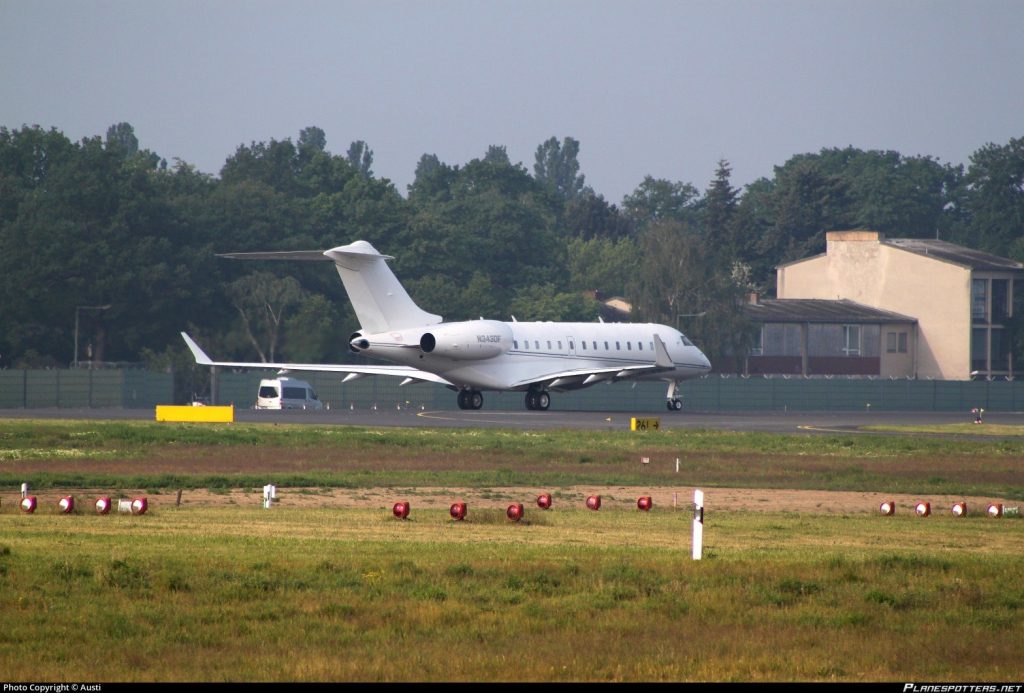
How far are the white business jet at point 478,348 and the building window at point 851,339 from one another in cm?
4687

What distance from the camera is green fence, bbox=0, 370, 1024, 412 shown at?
2857 inches

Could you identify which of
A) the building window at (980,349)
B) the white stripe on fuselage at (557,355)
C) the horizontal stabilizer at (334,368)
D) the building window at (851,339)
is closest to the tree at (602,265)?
the building window at (851,339)

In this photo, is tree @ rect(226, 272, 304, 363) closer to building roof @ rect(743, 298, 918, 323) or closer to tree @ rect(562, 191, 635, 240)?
building roof @ rect(743, 298, 918, 323)

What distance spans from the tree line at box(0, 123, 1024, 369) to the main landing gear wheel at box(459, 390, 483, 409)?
5.46m

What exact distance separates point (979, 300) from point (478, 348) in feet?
231

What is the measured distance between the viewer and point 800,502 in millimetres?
30078

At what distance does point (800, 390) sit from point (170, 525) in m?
64.7

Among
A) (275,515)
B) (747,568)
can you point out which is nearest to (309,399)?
(275,515)

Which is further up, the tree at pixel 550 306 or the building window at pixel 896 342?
the tree at pixel 550 306

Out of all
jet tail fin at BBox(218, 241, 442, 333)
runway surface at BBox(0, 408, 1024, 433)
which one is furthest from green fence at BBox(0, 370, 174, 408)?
jet tail fin at BBox(218, 241, 442, 333)

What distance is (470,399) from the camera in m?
66.5

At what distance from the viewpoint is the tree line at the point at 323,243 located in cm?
8625

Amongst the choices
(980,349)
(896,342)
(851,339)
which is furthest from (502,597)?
(980,349)

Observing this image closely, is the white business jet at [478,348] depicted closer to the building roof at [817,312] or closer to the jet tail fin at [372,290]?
the jet tail fin at [372,290]
